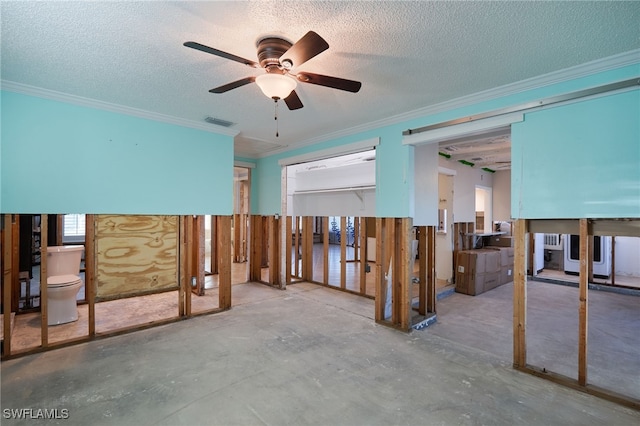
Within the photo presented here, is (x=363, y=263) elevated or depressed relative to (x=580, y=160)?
depressed

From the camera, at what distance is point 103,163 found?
11.1ft

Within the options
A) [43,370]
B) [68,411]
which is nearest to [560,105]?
[68,411]

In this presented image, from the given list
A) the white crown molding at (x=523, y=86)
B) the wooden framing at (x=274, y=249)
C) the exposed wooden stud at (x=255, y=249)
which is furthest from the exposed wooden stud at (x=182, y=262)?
the white crown molding at (x=523, y=86)

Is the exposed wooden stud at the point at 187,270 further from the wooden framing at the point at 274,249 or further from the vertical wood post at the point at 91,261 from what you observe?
the wooden framing at the point at 274,249

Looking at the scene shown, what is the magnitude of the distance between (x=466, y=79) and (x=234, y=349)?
11.3 feet

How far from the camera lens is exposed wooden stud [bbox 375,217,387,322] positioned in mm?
3861

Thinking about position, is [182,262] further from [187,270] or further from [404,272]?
[404,272]

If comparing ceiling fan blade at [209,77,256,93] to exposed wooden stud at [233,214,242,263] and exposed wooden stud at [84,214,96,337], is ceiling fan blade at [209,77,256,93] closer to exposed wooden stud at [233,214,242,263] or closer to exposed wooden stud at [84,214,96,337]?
exposed wooden stud at [84,214,96,337]

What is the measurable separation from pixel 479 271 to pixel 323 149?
11.9 ft

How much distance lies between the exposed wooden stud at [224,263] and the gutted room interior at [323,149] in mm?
29

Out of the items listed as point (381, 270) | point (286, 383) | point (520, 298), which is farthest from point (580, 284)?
point (286, 383)

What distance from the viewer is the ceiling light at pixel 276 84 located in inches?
80.2

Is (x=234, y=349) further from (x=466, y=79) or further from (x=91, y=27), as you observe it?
(x=466, y=79)

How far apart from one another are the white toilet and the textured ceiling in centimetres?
221
